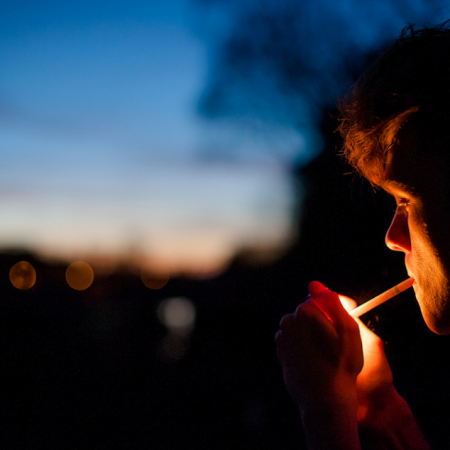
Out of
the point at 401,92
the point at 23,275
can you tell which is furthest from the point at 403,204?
the point at 23,275

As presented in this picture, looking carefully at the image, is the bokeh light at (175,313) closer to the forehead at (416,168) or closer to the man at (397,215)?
the man at (397,215)

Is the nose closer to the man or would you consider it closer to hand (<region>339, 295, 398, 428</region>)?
the man

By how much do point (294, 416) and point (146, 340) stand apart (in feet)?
17.1

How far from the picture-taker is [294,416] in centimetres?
207

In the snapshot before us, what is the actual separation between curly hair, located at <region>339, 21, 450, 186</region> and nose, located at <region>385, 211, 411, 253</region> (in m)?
0.14

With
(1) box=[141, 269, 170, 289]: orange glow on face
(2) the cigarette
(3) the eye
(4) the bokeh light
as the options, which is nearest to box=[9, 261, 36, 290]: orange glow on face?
(1) box=[141, 269, 170, 289]: orange glow on face

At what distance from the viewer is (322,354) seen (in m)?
0.91

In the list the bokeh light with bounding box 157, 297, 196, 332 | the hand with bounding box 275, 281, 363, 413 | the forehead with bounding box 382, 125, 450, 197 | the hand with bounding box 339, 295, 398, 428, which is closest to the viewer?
the forehead with bounding box 382, 125, 450, 197

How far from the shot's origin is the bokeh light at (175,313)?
8336mm

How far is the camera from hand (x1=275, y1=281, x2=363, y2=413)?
0.87 metres

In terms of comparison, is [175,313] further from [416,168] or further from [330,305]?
[416,168]

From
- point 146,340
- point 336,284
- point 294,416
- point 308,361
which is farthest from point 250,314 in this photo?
point 146,340

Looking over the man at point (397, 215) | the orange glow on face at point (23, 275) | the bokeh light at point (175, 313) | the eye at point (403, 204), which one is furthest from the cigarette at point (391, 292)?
the orange glow on face at point (23, 275)

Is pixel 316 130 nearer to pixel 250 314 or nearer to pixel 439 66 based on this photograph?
pixel 439 66
